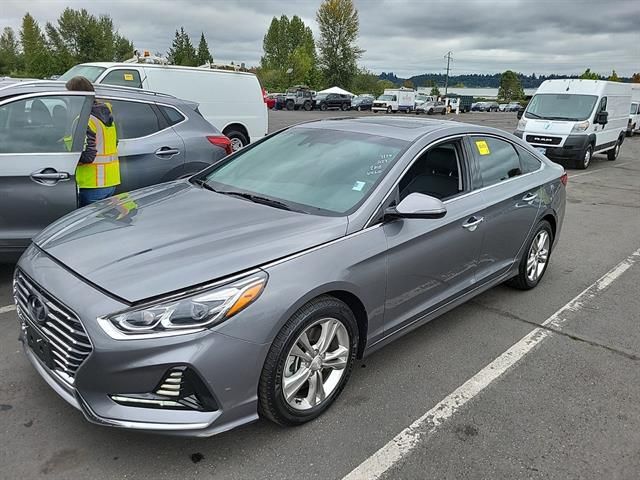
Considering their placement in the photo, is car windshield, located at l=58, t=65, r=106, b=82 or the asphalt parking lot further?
car windshield, located at l=58, t=65, r=106, b=82

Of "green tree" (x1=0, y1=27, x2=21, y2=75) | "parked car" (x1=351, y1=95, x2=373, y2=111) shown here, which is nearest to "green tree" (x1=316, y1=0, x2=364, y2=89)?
"parked car" (x1=351, y1=95, x2=373, y2=111)

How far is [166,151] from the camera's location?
5.48m

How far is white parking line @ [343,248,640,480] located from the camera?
250 centimetres

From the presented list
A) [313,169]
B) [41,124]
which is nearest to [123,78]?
[41,124]

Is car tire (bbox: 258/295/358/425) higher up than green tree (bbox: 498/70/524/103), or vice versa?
green tree (bbox: 498/70/524/103)

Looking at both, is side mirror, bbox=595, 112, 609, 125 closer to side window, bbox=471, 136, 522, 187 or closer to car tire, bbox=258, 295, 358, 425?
side window, bbox=471, 136, 522, 187

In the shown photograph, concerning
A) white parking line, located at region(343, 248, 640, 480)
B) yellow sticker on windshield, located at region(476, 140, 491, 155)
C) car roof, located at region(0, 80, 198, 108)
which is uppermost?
car roof, located at region(0, 80, 198, 108)

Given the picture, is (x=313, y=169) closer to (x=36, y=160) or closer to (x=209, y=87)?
(x=36, y=160)

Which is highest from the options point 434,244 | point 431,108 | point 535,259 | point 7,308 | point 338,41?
point 338,41

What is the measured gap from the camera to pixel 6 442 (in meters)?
2.54

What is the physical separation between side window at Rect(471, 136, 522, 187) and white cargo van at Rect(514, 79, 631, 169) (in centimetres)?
1043

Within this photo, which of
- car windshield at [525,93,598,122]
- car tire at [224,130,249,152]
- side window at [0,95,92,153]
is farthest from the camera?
car windshield at [525,93,598,122]

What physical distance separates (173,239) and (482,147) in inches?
101

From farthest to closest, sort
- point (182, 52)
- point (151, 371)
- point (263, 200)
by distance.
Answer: point (182, 52) < point (263, 200) < point (151, 371)
